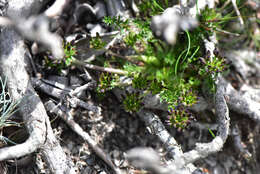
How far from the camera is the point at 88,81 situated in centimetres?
340

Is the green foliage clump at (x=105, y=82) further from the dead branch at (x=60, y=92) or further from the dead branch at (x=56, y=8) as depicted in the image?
the dead branch at (x=56, y=8)

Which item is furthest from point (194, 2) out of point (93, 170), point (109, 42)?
point (93, 170)

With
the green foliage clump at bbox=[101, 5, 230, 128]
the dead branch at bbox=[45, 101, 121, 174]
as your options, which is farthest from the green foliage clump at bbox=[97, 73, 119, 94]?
the dead branch at bbox=[45, 101, 121, 174]

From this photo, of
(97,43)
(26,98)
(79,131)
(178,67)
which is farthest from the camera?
(97,43)

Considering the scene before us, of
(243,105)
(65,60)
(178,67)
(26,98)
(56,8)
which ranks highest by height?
(56,8)

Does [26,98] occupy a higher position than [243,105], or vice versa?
[26,98]

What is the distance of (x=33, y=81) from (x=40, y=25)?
164cm

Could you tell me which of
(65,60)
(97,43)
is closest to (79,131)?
(65,60)

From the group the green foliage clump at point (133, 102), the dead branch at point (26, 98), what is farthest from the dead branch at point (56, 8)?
the green foliage clump at point (133, 102)

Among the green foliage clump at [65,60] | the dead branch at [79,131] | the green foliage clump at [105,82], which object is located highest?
the green foliage clump at [65,60]

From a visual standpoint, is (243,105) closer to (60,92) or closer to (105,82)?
(105,82)

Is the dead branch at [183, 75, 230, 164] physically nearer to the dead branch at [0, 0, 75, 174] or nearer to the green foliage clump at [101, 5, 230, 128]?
the green foliage clump at [101, 5, 230, 128]

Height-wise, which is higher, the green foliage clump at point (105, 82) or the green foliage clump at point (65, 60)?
the green foliage clump at point (65, 60)

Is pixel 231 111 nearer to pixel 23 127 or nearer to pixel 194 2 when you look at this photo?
pixel 194 2
